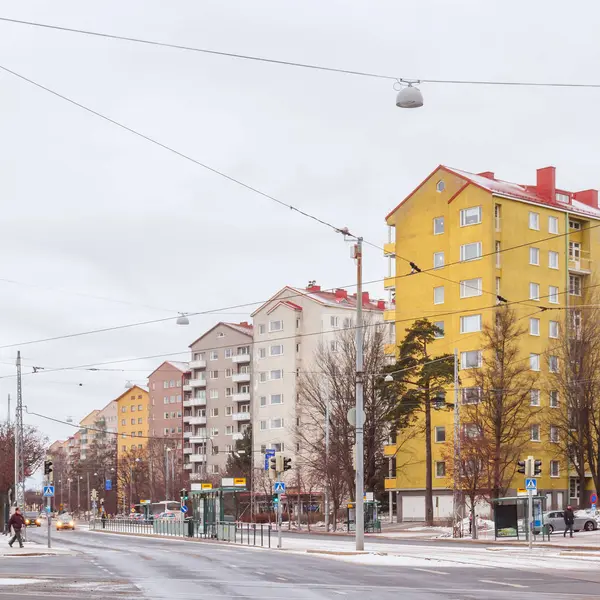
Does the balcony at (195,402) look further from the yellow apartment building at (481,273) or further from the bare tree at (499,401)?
the bare tree at (499,401)

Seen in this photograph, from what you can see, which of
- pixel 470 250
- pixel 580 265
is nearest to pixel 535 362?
pixel 470 250

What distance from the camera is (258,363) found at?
417 feet

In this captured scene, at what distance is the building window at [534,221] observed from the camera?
8475cm

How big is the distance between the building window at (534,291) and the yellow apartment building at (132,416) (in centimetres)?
10953

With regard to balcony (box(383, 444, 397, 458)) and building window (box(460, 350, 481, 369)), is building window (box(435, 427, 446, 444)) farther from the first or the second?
building window (box(460, 350, 481, 369))

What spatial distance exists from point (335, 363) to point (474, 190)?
16.4 meters

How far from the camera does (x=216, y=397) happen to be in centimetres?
14288

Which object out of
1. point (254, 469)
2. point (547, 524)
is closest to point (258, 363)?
point (254, 469)

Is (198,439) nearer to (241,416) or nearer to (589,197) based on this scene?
(241,416)

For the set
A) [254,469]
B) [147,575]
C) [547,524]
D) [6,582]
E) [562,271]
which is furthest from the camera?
[254,469]

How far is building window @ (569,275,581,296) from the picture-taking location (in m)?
87.3

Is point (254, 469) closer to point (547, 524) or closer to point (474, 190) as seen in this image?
point (474, 190)

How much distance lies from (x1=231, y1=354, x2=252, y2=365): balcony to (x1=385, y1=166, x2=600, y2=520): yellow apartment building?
157 ft

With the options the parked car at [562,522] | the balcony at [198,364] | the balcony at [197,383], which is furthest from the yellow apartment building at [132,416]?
the parked car at [562,522]
